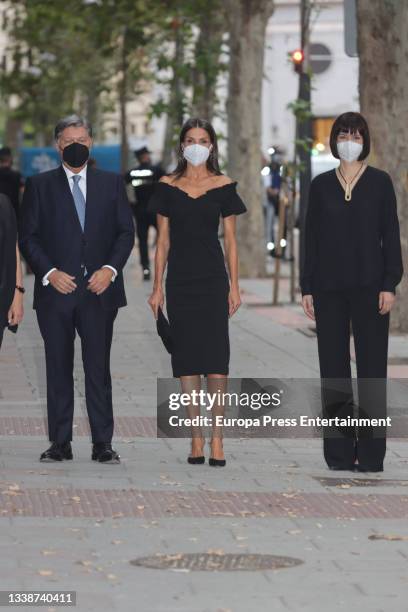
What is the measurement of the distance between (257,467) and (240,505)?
1350 mm

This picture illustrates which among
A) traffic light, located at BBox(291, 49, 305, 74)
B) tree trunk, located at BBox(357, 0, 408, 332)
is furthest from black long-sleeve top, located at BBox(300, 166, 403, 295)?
traffic light, located at BBox(291, 49, 305, 74)

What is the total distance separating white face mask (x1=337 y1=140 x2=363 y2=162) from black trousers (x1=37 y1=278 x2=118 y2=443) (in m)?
1.48

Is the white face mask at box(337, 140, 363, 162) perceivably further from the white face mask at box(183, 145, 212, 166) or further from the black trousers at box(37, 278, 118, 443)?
the black trousers at box(37, 278, 118, 443)

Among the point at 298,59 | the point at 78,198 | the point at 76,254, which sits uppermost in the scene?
the point at 298,59

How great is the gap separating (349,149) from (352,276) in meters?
0.64

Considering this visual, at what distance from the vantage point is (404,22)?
1803cm

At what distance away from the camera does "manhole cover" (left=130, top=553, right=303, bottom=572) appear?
24.2 ft

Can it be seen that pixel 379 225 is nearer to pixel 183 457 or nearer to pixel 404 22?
pixel 183 457

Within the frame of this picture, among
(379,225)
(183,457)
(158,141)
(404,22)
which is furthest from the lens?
(158,141)

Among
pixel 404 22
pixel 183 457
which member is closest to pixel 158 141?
pixel 404 22

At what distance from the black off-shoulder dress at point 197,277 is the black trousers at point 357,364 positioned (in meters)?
0.53

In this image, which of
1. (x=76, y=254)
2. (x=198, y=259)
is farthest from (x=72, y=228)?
(x=198, y=259)

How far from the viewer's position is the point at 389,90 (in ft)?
60.1

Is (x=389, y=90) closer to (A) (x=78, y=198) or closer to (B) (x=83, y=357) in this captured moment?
(A) (x=78, y=198)
